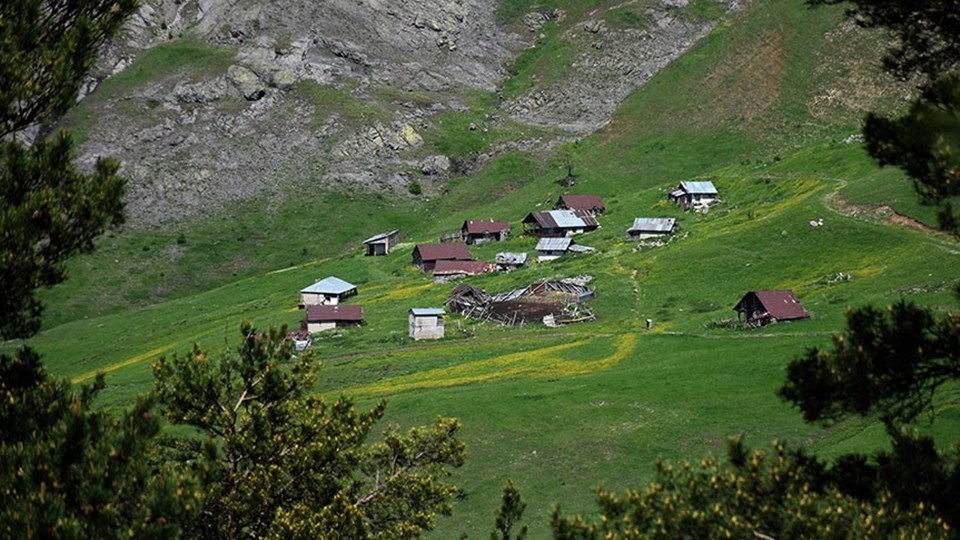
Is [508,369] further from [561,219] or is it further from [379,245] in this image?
[379,245]

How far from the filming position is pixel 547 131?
180250mm

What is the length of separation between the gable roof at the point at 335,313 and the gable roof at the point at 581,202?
47.5 m

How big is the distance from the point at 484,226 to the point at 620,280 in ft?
131

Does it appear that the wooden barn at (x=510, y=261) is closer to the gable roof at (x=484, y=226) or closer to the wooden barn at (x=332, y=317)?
the gable roof at (x=484, y=226)

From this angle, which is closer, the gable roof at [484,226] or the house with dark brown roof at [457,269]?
the house with dark brown roof at [457,269]

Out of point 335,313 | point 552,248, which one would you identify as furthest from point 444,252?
point 335,313

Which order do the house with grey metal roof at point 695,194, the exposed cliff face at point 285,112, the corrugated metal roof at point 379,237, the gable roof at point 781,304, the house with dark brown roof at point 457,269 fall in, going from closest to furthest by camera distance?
the gable roof at point 781,304, the house with dark brown roof at point 457,269, the house with grey metal roof at point 695,194, the corrugated metal roof at point 379,237, the exposed cliff face at point 285,112

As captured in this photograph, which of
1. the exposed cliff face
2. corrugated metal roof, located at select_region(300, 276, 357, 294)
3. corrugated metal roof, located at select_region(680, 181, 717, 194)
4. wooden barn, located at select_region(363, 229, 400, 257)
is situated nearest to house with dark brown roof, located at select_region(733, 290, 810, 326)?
corrugated metal roof, located at select_region(680, 181, 717, 194)

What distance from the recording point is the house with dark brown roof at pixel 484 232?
12825 cm

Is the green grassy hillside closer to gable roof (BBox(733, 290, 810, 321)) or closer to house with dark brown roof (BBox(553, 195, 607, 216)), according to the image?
gable roof (BBox(733, 290, 810, 321))

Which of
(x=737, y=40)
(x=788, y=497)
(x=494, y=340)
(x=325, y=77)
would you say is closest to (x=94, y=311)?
(x=494, y=340)

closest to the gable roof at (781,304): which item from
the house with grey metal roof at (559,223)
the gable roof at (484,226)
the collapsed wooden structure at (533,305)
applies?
the collapsed wooden structure at (533,305)

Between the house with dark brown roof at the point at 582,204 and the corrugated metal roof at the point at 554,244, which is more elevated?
the house with dark brown roof at the point at 582,204

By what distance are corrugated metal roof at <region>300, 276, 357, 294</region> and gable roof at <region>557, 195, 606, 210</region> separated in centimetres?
4003
